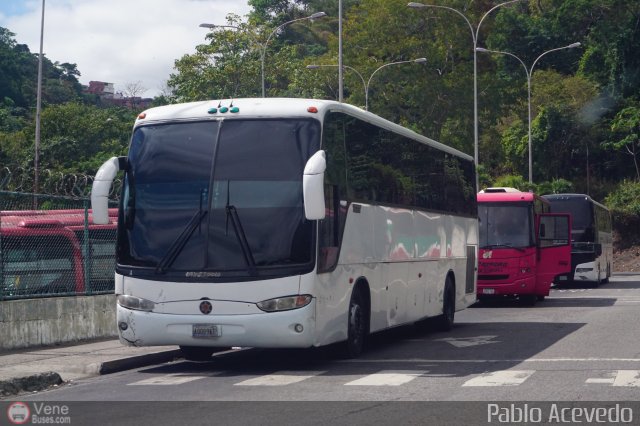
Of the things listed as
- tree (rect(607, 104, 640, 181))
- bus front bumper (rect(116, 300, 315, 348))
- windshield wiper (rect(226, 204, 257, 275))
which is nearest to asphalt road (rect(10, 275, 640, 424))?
bus front bumper (rect(116, 300, 315, 348))

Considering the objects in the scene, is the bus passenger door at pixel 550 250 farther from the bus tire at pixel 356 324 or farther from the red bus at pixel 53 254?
the bus tire at pixel 356 324

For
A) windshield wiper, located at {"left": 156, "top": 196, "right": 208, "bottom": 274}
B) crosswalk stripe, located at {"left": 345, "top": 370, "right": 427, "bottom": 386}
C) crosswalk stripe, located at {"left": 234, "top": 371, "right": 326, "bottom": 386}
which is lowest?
crosswalk stripe, located at {"left": 234, "top": 371, "right": 326, "bottom": 386}

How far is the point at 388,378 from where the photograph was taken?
42.1 ft

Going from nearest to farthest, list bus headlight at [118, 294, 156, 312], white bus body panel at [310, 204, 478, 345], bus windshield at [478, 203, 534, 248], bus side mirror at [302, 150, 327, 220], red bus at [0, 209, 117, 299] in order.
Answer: bus side mirror at [302, 150, 327, 220] → bus headlight at [118, 294, 156, 312] → white bus body panel at [310, 204, 478, 345] → red bus at [0, 209, 117, 299] → bus windshield at [478, 203, 534, 248]

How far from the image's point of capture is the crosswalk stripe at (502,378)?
12.1 meters

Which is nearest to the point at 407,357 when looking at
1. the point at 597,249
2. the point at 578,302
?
the point at 578,302

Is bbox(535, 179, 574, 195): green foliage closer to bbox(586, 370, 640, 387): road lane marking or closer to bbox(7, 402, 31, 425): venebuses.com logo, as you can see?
bbox(586, 370, 640, 387): road lane marking

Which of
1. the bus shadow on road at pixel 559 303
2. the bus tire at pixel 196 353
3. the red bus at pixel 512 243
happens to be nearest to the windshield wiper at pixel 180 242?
the bus tire at pixel 196 353

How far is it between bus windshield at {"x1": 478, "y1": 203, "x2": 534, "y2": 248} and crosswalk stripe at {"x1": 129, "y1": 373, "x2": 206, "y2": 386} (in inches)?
607

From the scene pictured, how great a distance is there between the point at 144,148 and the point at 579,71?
6003 centimetres

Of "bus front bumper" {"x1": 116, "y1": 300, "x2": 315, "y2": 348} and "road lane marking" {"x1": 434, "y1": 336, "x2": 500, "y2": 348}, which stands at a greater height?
"bus front bumper" {"x1": 116, "y1": 300, "x2": 315, "y2": 348}

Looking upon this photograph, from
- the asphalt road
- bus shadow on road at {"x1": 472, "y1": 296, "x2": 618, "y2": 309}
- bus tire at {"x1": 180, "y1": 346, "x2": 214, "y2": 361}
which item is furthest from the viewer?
bus shadow on road at {"x1": 472, "y1": 296, "x2": 618, "y2": 309}

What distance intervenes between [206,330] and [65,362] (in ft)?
7.60

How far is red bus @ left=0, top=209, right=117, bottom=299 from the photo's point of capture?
1642 centimetres
